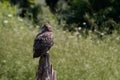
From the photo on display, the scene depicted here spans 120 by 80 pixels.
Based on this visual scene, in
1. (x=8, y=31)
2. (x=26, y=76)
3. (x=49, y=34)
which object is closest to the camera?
(x=49, y=34)

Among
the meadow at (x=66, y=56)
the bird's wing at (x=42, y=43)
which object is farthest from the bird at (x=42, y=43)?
the meadow at (x=66, y=56)

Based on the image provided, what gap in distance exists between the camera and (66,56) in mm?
8188

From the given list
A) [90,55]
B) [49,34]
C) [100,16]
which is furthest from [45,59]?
[100,16]

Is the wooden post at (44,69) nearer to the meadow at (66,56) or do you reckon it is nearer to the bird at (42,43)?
the bird at (42,43)

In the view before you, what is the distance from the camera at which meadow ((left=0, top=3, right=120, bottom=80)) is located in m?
7.62

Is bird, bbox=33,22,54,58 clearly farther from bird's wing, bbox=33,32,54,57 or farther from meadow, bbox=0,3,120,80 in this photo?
meadow, bbox=0,3,120,80

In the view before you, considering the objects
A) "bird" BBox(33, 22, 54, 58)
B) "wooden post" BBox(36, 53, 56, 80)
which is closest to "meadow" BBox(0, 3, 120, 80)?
"wooden post" BBox(36, 53, 56, 80)

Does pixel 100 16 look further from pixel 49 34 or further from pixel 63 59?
pixel 49 34

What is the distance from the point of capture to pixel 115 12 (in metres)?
12.8

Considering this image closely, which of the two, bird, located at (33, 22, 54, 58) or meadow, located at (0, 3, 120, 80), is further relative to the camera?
meadow, located at (0, 3, 120, 80)

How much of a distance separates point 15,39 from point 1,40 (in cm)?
27

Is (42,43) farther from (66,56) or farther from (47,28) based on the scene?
(66,56)

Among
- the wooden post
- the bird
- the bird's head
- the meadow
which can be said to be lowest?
the meadow

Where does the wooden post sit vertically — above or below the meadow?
above
